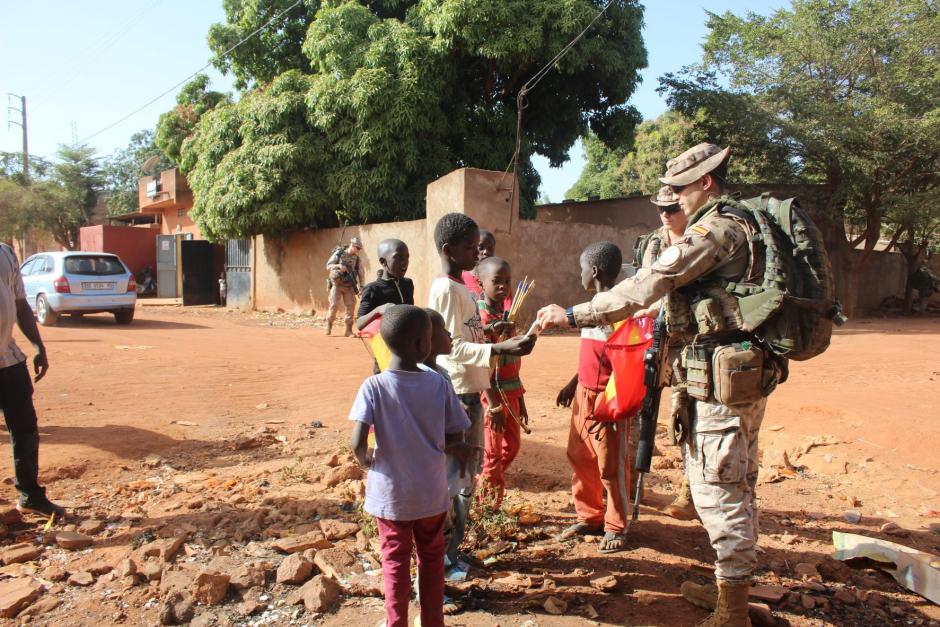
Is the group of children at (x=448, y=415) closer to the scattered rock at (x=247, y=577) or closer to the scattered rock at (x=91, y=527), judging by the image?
the scattered rock at (x=247, y=577)

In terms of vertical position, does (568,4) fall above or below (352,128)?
above

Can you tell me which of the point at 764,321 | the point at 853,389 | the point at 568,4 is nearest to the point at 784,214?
the point at 764,321

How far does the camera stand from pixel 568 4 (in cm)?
1376

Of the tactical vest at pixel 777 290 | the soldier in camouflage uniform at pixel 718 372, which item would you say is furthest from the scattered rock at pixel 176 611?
the tactical vest at pixel 777 290

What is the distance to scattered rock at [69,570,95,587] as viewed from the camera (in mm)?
3004

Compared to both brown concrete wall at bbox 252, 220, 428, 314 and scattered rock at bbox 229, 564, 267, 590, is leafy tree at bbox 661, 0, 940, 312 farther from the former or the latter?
scattered rock at bbox 229, 564, 267, 590

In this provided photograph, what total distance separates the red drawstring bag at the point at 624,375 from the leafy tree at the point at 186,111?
20675mm

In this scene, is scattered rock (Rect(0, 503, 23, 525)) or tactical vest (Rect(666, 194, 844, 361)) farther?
scattered rock (Rect(0, 503, 23, 525))

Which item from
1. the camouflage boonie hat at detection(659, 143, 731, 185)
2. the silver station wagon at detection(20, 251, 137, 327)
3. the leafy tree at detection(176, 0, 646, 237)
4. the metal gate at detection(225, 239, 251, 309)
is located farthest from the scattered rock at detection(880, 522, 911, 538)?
the metal gate at detection(225, 239, 251, 309)

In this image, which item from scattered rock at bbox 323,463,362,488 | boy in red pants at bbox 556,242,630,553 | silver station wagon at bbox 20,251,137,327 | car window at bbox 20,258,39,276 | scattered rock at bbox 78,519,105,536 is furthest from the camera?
car window at bbox 20,258,39,276

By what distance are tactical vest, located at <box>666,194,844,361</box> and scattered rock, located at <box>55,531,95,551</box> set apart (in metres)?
3.32

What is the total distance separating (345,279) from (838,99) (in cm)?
1331

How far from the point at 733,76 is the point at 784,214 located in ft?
53.4

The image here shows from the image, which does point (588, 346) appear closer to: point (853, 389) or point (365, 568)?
point (365, 568)
